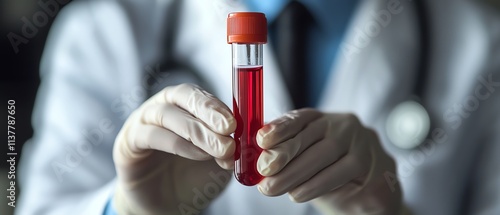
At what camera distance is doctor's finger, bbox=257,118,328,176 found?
676 millimetres

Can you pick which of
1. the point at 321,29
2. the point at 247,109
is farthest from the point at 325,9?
the point at 247,109

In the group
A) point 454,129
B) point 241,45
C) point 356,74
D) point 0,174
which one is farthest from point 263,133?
point 0,174

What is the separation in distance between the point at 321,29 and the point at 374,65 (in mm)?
106

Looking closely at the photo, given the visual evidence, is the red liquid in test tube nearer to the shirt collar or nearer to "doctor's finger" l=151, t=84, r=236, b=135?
"doctor's finger" l=151, t=84, r=236, b=135

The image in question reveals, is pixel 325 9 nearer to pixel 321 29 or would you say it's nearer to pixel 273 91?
pixel 321 29

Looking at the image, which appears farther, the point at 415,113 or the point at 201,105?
the point at 415,113

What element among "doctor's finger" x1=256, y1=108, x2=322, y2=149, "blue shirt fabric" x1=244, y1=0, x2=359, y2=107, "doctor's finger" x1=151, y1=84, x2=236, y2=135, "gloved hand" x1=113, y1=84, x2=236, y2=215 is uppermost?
"blue shirt fabric" x1=244, y1=0, x2=359, y2=107

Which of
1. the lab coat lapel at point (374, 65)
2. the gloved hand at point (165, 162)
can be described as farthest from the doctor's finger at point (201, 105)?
the lab coat lapel at point (374, 65)

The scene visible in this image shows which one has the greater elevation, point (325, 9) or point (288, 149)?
point (325, 9)

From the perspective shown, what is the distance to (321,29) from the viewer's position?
824 millimetres

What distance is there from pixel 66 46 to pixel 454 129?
2.21 ft

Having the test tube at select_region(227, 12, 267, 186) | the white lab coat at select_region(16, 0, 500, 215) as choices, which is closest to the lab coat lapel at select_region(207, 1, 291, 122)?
the white lab coat at select_region(16, 0, 500, 215)

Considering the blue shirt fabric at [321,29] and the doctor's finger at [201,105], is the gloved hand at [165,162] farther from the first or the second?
the blue shirt fabric at [321,29]

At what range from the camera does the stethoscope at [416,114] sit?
2.67 ft
